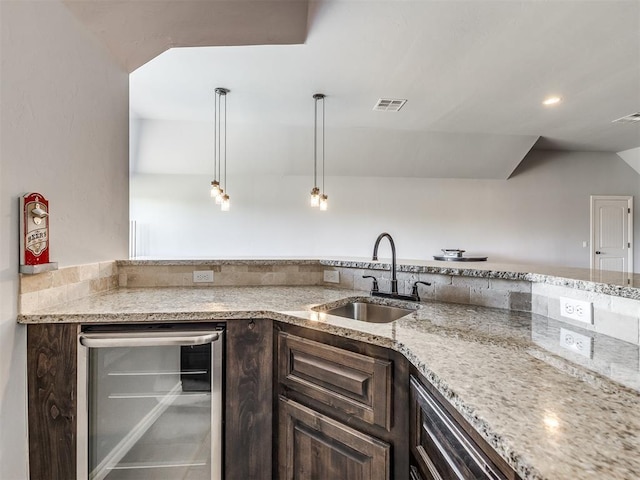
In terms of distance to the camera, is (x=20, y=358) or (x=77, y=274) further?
(x=77, y=274)

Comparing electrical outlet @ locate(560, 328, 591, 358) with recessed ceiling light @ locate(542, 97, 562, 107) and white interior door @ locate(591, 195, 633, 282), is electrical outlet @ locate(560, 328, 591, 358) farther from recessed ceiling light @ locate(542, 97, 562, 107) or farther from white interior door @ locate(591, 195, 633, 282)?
white interior door @ locate(591, 195, 633, 282)

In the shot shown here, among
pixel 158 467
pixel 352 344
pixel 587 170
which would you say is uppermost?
pixel 587 170

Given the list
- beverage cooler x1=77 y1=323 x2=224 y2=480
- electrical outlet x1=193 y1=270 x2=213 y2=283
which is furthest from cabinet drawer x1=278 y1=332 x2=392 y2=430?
electrical outlet x1=193 y1=270 x2=213 y2=283

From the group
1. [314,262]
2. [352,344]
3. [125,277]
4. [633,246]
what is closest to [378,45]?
[314,262]

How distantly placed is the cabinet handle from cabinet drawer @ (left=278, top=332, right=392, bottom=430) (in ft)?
1.09

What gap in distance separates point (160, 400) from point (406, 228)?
479cm

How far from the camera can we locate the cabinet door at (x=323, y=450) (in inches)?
40.0

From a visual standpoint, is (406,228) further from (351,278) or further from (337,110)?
(351,278)

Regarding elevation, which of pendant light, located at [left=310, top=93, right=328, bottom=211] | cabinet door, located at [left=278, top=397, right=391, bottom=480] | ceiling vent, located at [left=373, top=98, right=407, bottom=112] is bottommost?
cabinet door, located at [left=278, top=397, right=391, bottom=480]

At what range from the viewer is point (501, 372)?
2.52 ft

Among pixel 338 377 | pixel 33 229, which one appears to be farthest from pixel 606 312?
pixel 33 229

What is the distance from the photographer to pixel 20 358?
124 cm

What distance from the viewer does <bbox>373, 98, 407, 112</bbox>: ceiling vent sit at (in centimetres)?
344

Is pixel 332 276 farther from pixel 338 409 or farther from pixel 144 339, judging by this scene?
pixel 144 339
